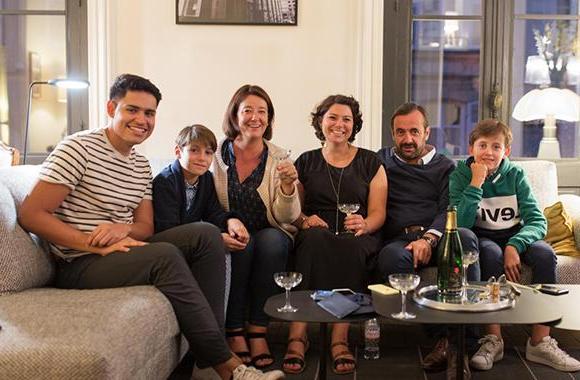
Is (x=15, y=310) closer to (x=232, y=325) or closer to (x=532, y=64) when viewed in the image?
(x=232, y=325)

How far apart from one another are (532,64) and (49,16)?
2916mm

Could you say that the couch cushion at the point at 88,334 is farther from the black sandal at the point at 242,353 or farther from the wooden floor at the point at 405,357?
the black sandal at the point at 242,353

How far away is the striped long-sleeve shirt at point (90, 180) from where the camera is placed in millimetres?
2275

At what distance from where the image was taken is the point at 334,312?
6.80 feet

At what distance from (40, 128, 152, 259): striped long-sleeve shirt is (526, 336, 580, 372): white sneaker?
5.57 feet

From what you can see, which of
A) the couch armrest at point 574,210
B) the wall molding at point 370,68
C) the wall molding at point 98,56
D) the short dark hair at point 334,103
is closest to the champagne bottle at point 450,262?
the short dark hair at point 334,103

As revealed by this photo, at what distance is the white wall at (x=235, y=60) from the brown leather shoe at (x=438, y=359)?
65.4 inches

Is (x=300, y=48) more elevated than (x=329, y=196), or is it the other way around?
(x=300, y=48)

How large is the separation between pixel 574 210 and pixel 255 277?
1.61 meters

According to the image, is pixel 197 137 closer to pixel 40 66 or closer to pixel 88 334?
pixel 88 334

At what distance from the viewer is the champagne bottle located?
2.21 metres

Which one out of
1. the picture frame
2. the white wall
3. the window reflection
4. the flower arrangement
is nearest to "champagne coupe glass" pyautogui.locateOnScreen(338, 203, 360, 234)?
the white wall

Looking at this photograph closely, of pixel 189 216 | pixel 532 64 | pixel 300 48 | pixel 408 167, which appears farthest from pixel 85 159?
pixel 532 64

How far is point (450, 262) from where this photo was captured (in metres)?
2.27
